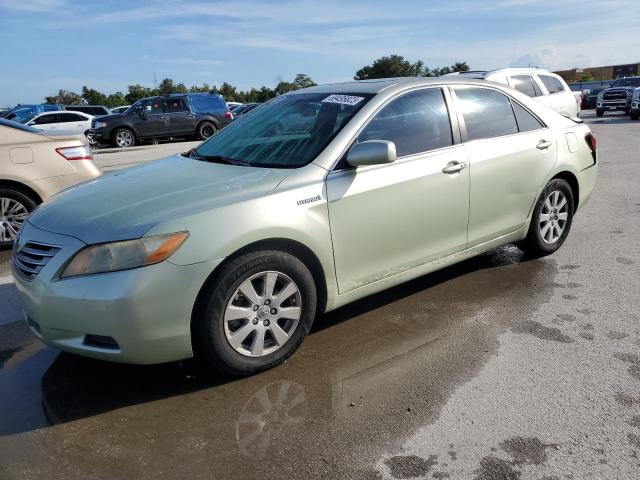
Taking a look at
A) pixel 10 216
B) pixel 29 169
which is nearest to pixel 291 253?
pixel 29 169

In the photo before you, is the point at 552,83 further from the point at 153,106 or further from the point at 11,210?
the point at 153,106

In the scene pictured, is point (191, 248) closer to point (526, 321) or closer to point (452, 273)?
point (526, 321)

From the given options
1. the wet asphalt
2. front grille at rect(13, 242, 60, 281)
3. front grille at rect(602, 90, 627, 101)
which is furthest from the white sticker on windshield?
front grille at rect(602, 90, 627, 101)

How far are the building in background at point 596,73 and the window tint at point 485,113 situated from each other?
2921 inches

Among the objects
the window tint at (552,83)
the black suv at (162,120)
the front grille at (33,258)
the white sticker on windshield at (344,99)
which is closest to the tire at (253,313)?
the front grille at (33,258)

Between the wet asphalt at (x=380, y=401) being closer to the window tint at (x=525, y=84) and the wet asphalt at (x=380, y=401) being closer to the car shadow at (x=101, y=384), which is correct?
the car shadow at (x=101, y=384)

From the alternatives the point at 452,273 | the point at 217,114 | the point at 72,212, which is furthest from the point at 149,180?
the point at 217,114

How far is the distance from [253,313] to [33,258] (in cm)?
124

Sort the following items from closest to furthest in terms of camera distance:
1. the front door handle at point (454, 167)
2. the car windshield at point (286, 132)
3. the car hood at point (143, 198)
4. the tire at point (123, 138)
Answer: the car hood at point (143, 198) → the car windshield at point (286, 132) → the front door handle at point (454, 167) → the tire at point (123, 138)

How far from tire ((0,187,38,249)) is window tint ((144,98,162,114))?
15.7 m

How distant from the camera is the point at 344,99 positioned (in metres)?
3.99

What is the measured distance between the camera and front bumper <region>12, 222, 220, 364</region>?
2.82 metres

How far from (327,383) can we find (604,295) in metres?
2.42

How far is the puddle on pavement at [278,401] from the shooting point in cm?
260
